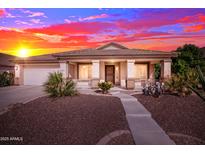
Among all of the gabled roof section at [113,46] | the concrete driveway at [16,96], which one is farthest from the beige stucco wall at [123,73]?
the concrete driveway at [16,96]

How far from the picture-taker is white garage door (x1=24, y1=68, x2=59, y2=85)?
17.1 metres

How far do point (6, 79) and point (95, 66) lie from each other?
9535 millimetres

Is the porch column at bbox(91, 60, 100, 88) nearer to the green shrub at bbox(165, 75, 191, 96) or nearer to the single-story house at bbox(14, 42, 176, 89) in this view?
the single-story house at bbox(14, 42, 176, 89)

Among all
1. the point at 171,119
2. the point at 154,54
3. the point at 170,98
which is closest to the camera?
the point at 171,119

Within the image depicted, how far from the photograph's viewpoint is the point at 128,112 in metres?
7.24

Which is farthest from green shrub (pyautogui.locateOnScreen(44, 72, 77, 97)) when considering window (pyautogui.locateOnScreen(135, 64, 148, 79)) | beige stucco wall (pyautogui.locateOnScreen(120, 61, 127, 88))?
window (pyautogui.locateOnScreen(135, 64, 148, 79))

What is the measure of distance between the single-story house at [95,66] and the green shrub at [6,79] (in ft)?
3.73

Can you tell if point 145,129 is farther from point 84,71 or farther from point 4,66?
point 4,66

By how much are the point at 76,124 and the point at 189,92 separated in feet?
23.6

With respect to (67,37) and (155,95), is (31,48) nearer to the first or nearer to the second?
(67,37)

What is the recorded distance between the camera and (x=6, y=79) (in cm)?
1756

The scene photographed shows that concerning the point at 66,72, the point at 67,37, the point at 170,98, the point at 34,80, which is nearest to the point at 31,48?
the point at 67,37

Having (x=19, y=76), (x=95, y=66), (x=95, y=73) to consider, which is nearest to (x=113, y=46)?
(x=95, y=66)

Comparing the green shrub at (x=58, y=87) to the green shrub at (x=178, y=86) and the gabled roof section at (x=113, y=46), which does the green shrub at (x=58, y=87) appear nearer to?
Answer: the green shrub at (x=178, y=86)
